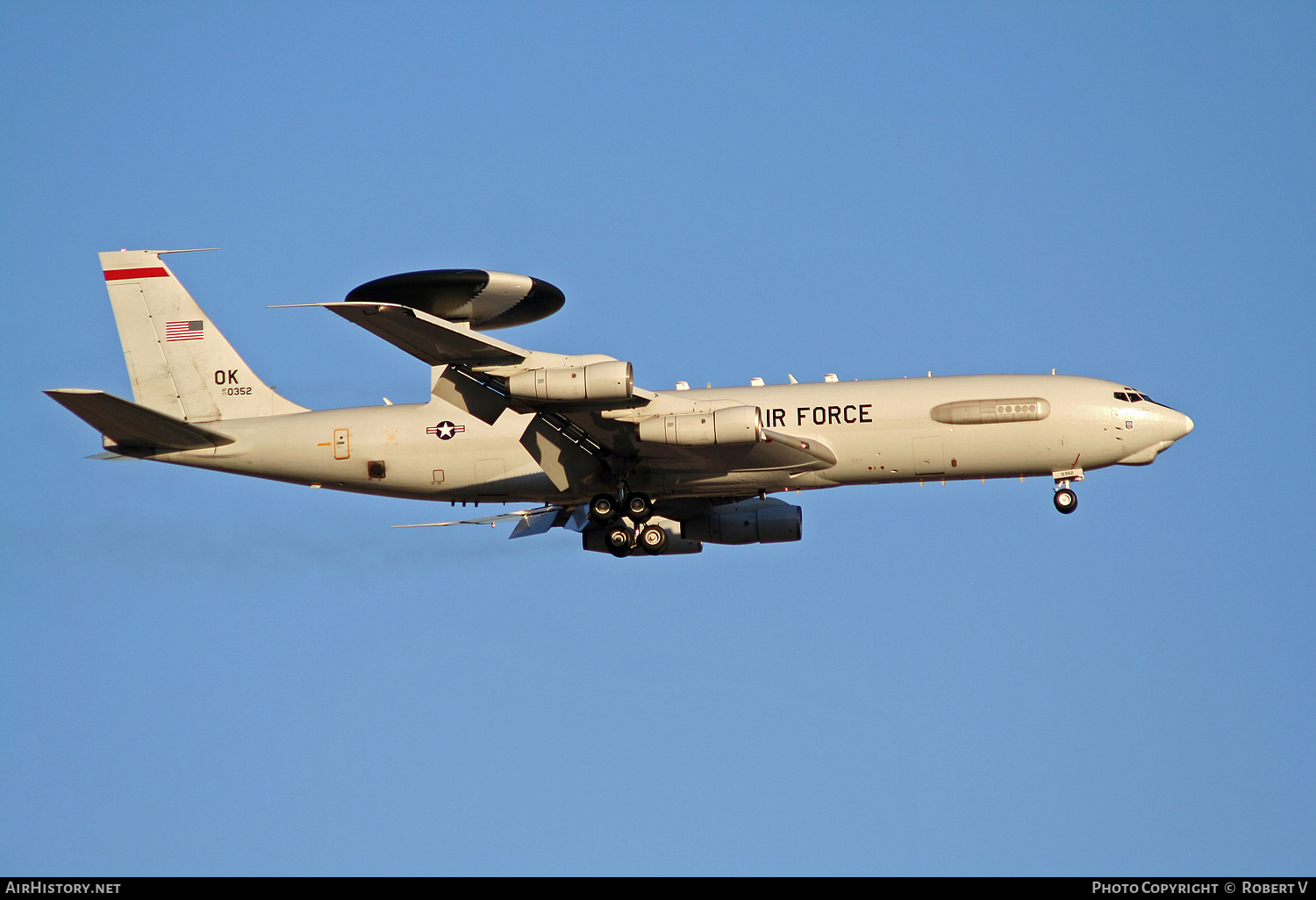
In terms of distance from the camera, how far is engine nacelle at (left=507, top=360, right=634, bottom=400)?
32.5 m

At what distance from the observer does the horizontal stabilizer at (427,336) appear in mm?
29734

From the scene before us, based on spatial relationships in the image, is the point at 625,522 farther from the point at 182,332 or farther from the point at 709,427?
the point at 182,332

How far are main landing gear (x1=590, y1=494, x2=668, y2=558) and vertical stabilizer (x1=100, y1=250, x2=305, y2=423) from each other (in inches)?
380

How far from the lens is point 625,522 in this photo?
125 ft

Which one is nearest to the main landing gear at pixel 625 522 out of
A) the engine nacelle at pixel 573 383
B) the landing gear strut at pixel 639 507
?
the landing gear strut at pixel 639 507

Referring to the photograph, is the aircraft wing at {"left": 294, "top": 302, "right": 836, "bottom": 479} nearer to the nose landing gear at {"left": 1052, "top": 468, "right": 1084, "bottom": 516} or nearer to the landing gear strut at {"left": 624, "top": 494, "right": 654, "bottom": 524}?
the landing gear strut at {"left": 624, "top": 494, "right": 654, "bottom": 524}

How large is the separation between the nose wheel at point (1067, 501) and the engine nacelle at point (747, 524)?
7.85 m

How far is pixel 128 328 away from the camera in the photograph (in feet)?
135

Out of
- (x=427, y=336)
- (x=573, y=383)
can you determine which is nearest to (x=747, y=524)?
(x=573, y=383)

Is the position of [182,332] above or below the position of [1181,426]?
above

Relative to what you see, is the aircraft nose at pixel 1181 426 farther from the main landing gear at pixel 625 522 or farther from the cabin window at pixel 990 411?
the main landing gear at pixel 625 522

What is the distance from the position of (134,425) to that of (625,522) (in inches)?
544
